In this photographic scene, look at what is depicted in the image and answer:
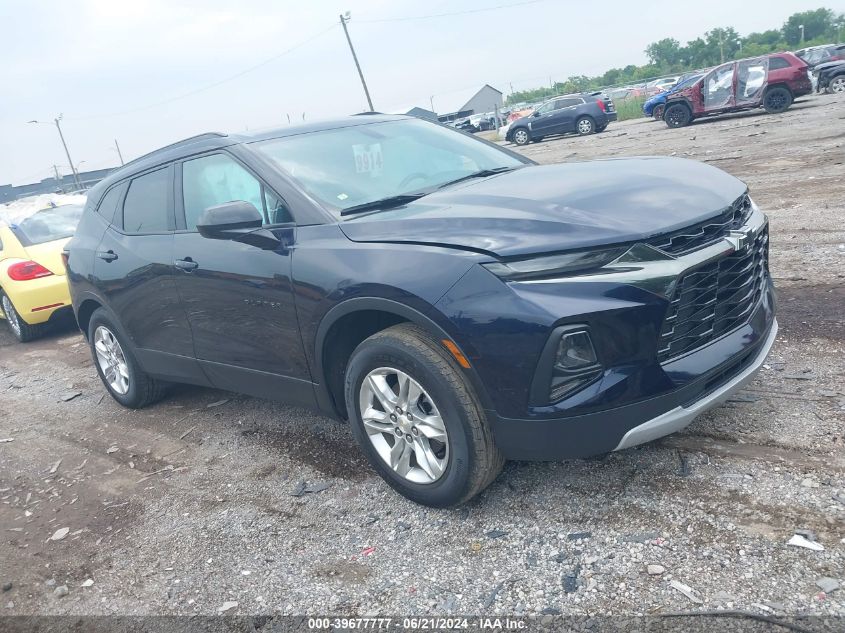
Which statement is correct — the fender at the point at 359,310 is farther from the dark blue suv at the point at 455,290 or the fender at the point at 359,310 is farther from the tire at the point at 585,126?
the tire at the point at 585,126

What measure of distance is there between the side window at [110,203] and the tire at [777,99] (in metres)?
20.3

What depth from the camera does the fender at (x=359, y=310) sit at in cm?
291

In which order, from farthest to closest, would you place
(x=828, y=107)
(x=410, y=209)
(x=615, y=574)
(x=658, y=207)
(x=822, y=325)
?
(x=828, y=107) < (x=822, y=325) < (x=410, y=209) < (x=658, y=207) < (x=615, y=574)

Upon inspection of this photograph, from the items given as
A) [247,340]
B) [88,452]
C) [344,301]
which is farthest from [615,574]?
[88,452]

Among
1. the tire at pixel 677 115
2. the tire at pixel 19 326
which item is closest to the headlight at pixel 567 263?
the tire at pixel 19 326

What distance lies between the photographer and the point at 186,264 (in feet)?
13.8

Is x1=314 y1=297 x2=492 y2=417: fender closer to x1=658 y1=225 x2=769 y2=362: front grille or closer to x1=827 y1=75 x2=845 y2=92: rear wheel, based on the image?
x1=658 y1=225 x2=769 y2=362: front grille

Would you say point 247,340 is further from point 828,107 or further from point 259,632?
point 828,107

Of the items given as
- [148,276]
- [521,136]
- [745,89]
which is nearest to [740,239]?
[148,276]

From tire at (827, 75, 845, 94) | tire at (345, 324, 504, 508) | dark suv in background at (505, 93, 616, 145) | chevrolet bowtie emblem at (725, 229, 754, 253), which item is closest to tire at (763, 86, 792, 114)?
tire at (827, 75, 845, 94)

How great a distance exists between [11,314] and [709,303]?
8.49 metres

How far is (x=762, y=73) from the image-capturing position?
20.3 m

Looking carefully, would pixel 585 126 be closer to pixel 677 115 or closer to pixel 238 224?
pixel 677 115

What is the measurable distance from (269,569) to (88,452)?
2417 millimetres
